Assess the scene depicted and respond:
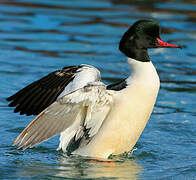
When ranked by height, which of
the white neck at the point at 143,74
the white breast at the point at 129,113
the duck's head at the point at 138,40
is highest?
the duck's head at the point at 138,40

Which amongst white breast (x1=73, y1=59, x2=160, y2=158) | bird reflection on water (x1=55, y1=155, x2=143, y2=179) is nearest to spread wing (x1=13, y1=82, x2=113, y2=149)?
white breast (x1=73, y1=59, x2=160, y2=158)

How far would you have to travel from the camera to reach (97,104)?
22.7ft

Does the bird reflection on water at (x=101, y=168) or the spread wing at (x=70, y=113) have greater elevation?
the spread wing at (x=70, y=113)

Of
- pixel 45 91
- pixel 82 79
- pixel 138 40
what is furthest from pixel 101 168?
pixel 138 40

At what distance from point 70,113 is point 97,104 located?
0.33 metres

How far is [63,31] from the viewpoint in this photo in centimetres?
1509

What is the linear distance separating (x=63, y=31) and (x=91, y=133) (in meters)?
8.11

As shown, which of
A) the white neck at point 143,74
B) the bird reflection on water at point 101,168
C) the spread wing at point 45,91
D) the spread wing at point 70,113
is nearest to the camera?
the spread wing at point 70,113

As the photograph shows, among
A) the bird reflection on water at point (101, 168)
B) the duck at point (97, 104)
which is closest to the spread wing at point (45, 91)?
the duck at point (97, 104)

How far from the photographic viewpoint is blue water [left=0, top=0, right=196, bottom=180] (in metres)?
7.07

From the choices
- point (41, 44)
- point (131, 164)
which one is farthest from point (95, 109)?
point (41, 44)

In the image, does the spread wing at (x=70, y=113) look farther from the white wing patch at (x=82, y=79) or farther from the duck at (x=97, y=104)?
the white wing patch at (x=82, y=79)

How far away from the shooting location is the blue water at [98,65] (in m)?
7.07

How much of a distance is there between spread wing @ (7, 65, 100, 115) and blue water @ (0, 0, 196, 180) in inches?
22.9
